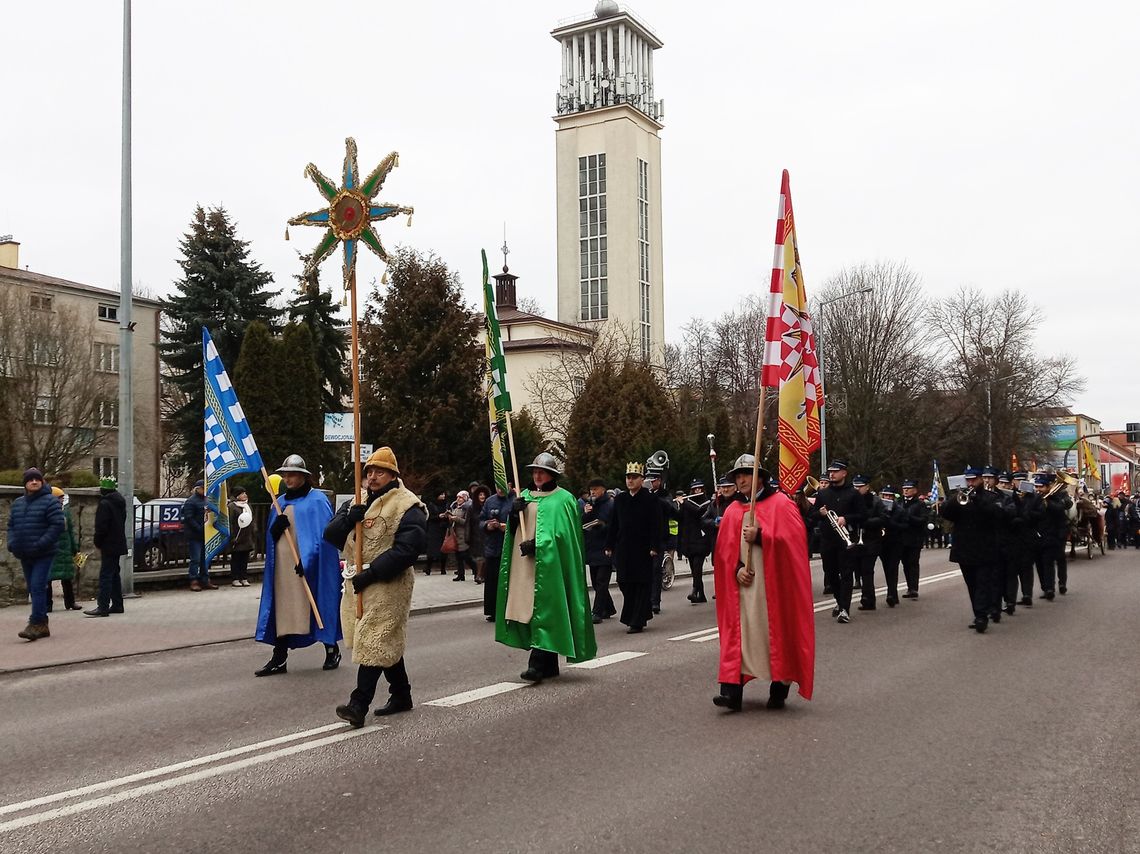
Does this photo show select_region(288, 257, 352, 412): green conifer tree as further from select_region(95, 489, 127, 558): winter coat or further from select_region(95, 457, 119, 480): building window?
select_region(95, 489, 127, 558): winter coat

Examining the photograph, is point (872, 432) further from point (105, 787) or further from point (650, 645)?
point (105, 787)

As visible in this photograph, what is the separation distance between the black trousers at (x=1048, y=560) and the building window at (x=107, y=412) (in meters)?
32.4

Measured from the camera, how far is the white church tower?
2876 inches

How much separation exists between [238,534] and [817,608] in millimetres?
10084

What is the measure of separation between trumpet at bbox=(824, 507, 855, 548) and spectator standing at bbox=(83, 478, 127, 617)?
29.3 feet

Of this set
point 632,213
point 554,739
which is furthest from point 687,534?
point 632,213

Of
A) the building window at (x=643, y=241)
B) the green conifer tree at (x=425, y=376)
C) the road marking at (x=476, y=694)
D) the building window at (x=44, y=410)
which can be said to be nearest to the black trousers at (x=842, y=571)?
the road marking at (x=476, y=694)

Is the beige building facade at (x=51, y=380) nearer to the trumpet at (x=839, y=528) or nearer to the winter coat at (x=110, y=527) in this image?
the winter coat at (x=110, y=527)

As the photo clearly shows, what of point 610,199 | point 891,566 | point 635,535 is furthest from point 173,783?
point 610,199

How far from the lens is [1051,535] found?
16656 millimetres

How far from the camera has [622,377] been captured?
4256 cm

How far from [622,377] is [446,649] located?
31.8 meters

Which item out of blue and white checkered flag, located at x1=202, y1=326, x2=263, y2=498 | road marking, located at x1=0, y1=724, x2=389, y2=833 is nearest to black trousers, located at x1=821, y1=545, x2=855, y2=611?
blue and white checkered flag, located at x1=202, y1=326, x2=263, y2=498

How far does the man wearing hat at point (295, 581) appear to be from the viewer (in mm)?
9555
